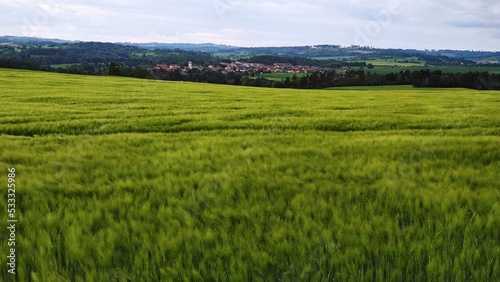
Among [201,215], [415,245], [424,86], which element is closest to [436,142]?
[415,245]

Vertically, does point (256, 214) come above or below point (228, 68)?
below

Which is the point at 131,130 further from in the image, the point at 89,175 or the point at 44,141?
the point at 89,175

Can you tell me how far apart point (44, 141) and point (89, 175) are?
149 inches

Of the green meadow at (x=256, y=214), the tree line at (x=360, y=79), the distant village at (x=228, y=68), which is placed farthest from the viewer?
the distant village at (x=228, y=68)

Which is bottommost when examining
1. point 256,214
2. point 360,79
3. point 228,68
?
point 256,214

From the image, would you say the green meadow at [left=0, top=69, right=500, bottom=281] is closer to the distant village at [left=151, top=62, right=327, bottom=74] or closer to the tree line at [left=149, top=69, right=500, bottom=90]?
the tree line at [left=149, top=69, right=500, bottom=90]

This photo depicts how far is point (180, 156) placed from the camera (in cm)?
554

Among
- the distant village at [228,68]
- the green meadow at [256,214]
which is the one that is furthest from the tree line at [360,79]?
the green meadow at [256,214]

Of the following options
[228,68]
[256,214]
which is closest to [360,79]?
[228,68]

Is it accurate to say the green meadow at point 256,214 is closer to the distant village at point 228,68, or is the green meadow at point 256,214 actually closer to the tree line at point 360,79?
the tree line at point 360,79

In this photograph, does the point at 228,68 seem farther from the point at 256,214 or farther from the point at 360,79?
the point at 256,214

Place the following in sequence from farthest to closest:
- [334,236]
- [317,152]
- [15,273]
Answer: [317,152]
[334,236]
[15,273]

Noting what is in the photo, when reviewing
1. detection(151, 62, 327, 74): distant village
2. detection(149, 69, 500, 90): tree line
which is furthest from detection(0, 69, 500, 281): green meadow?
detection(151, 62, 327, 74): distant village

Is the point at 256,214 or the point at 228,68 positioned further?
the point at 228,68
